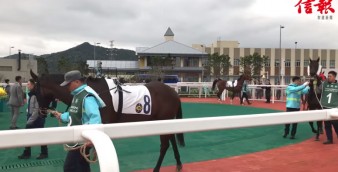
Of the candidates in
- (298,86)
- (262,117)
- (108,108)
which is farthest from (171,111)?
(298,86)

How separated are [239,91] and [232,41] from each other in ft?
187

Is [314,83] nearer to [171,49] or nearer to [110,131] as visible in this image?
[110,131]

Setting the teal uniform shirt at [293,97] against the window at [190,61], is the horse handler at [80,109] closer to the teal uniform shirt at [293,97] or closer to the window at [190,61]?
the teal uniform shirt at [293,97]

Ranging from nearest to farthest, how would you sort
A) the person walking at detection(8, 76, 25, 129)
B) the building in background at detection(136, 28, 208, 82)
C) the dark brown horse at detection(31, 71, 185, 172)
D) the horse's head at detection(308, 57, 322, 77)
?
the dark brown horse at detection(31, 71, 185, 172) → the horse's head at detection(308, 57, 322, 77) → the person walking at detection(8, 76, 25, 129) → the building in background at detection(136, 28, 208, 82)

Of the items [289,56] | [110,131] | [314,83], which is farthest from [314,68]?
[289,56]

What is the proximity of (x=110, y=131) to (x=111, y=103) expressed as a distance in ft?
10.5

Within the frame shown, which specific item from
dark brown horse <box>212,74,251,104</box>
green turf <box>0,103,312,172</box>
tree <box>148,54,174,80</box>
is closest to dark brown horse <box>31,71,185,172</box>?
green turf <box>0,103,312,172</box>

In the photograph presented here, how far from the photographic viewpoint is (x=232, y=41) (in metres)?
76.6

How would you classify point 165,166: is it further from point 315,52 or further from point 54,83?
point 315,52

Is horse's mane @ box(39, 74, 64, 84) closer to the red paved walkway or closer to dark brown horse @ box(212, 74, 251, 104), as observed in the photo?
the red paved walkway

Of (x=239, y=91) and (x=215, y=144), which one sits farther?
(x=239, y=91)

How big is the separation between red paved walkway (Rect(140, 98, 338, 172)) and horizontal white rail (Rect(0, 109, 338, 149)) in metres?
3.30

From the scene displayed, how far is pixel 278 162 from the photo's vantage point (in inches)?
247

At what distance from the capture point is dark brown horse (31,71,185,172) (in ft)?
16.4
